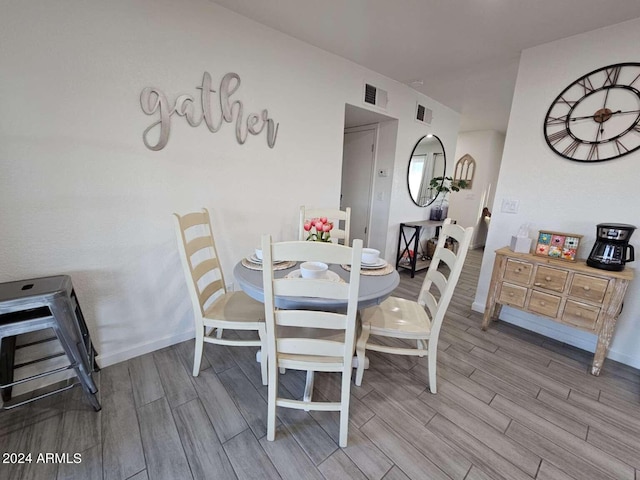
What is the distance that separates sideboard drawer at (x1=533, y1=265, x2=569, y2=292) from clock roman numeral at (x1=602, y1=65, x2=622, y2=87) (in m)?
1.41

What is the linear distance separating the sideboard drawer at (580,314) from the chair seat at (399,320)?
3.82 feet

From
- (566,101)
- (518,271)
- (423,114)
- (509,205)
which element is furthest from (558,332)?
(423,114)

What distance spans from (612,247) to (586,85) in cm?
125

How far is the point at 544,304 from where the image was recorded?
2010mm

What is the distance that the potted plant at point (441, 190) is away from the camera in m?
3.74

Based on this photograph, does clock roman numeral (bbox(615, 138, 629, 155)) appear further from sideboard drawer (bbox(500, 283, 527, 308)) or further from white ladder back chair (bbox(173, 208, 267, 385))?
white ladder back chair (bbox(173, 208, 267, 385))

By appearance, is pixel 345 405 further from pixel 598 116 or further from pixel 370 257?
pixel 598 116

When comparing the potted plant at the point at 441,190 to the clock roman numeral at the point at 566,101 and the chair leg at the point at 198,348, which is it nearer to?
the clock roman numeral at the point at 566,101

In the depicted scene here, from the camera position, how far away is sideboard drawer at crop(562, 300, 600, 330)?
181cm

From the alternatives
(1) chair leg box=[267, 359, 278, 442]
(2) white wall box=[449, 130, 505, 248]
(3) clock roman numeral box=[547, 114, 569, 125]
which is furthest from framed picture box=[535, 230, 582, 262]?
(2) white wall box=[449, 130, 505, 248]

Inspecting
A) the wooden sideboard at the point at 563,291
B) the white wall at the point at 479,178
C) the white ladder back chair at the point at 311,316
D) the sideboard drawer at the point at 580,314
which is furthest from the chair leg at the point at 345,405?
the white wall at the point at 479,178

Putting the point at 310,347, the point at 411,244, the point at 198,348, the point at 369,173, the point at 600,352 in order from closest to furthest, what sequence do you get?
the point at 310,347 → the point at 198,348 → the point at 600,352 → the point at 369,173 → the point at 411,244

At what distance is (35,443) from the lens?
1.21 meters

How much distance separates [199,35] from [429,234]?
369cm
